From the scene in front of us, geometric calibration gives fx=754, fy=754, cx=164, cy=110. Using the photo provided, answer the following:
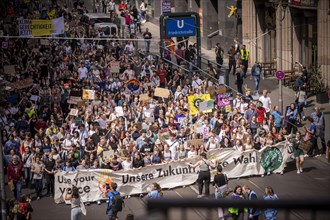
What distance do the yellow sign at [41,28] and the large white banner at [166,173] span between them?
11417 millimetres

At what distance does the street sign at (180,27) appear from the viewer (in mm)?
32625

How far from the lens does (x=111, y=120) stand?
80.6ft

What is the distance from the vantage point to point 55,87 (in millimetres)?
28969

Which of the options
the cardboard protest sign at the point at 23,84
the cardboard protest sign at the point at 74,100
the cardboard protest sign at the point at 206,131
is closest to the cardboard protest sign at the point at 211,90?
the cardboard protest sign at the point at 206,131

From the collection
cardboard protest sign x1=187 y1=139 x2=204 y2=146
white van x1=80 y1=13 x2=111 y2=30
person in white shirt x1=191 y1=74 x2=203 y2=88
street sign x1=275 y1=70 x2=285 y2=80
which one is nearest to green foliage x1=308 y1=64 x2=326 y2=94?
street sign x1=275 y1=70 x2=285 y2=80

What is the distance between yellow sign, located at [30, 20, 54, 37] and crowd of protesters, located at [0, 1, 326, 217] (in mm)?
1863

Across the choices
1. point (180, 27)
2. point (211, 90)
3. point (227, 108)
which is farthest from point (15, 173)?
point (180, 27)

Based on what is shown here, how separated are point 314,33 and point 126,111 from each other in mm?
12796

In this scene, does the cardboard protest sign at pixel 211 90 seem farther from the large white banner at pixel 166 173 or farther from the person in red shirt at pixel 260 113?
the large white banner at pixel 166 173

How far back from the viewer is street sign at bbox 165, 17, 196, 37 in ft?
107

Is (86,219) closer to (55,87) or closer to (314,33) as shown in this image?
(55,87)

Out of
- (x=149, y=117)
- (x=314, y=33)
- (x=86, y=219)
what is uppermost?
(x=314, y=33)

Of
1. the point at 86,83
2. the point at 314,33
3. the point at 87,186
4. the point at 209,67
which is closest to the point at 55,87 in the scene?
the point at 86,83

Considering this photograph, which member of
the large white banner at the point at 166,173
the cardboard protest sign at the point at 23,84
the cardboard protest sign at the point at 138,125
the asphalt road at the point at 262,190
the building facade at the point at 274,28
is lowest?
the asphalt road at the point at 262,190
